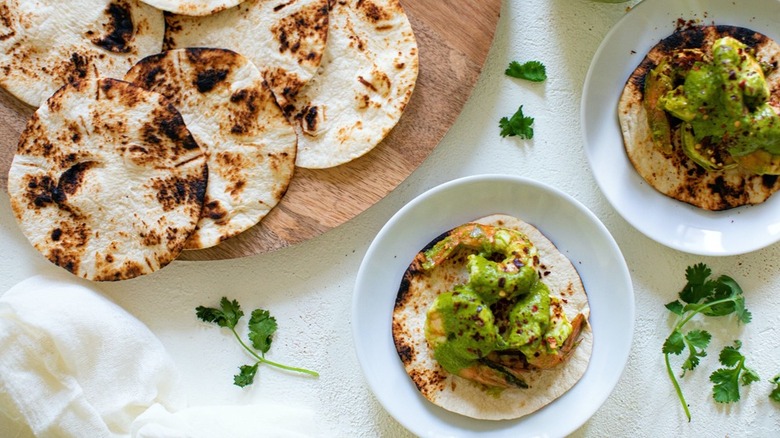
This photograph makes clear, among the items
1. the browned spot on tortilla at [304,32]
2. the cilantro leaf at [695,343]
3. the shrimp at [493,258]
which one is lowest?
the cilantro leaf at [695,343]

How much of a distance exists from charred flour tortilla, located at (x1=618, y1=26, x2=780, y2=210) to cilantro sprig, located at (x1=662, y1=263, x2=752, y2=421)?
0.98 feet

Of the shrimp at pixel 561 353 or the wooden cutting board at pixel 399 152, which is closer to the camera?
the shrimp at pixel 561 353

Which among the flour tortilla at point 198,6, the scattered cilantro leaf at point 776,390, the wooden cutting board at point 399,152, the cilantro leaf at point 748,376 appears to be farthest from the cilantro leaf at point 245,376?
the scattered cilantro leaf at point 776,390

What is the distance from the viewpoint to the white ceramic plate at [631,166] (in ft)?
9.14

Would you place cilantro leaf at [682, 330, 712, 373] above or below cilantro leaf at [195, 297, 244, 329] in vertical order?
below

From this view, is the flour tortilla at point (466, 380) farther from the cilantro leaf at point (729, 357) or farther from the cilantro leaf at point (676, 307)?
the cilantro leaf at point (729, 357)

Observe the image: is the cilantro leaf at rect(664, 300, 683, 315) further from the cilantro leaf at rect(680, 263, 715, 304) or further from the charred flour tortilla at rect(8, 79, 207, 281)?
the charred flour tortilla at rect(8, 79, 207, 281)

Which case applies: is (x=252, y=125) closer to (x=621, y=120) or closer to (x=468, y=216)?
(x=468, y=216)

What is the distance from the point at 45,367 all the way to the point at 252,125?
4.11ft

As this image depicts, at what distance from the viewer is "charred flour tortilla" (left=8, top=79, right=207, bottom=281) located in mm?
2650

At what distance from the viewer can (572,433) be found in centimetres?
294

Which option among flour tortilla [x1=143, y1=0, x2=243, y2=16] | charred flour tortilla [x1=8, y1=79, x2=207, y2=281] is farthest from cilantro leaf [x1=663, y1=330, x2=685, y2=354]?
flour tortilla [x1=143, y1=0, x2=243, y2=16]

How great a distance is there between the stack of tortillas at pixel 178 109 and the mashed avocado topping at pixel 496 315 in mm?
644

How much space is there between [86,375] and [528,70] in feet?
6.98
